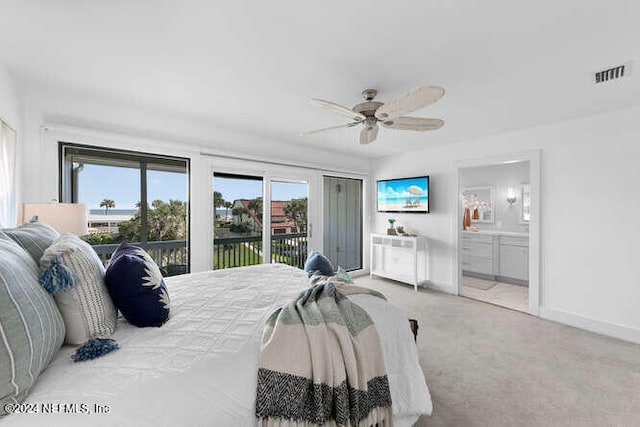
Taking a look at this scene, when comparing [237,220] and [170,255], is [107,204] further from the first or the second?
[237,220]

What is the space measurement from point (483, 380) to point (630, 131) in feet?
10.1

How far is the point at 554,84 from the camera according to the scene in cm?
234

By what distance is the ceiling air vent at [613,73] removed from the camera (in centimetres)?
204

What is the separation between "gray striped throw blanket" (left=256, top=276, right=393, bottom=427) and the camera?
1.07 m

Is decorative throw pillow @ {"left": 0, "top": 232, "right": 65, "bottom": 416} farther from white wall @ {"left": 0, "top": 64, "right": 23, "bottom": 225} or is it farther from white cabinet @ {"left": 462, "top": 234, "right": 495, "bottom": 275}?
white cabinet @ {"left": 462, "top": 234, "right": 495, "bottom": 275}

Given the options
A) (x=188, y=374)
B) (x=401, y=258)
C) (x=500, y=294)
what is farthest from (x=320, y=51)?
(x=500, y=294)

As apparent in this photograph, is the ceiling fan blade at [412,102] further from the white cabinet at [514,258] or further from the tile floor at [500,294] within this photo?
the white cabinet at [514,258]

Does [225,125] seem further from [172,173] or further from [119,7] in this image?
[119,7]

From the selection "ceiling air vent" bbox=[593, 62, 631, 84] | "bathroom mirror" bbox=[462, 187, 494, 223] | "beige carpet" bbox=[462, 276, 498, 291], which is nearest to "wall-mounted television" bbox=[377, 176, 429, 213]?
"beige carpet" bbox=[462, 276, 498, 291]

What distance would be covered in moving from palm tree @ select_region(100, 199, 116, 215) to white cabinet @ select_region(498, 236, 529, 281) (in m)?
6.11

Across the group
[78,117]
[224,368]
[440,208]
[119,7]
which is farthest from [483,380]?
[78,117]

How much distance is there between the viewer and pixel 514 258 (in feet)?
15.9

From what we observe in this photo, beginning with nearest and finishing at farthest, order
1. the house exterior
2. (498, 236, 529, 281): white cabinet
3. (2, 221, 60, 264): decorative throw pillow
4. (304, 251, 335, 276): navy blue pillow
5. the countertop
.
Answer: (2, 221, 60, 264): decorative throw pillow < (304, 251, 335, 276): navy blue pillow < the house exterior < (498, 236, 529, 281): white cabinet < the countertop

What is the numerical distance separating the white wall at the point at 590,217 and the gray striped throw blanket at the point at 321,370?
3303mm
